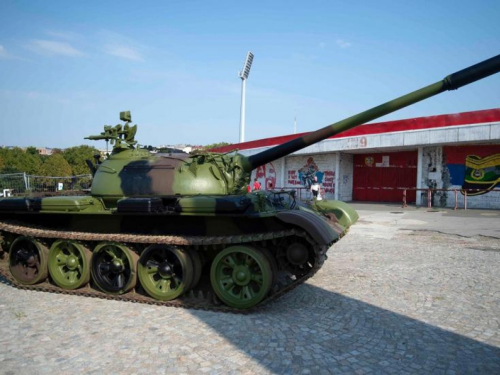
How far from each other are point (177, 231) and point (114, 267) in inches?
53.0

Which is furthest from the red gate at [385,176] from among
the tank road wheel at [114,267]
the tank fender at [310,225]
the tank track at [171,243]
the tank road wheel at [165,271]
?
the tank road wheel at [114,267]

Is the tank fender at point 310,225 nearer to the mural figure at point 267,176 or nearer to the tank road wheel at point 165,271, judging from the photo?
the tank road wheel at point 165,271

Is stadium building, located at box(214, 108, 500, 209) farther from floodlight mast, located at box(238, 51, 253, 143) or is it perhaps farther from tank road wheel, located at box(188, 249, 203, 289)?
tank road wheel, located at box(188, 249, 203, 289)

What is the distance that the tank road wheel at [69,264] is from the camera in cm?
728

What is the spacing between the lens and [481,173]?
2183 cm

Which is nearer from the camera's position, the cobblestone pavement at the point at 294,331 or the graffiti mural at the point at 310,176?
the cobblestone pavement at the point at 294,331

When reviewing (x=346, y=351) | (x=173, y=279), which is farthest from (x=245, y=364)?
(x=173, y=279)

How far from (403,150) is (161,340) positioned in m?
23.7

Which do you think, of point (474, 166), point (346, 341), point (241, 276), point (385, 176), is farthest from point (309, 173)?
point (346, 341)

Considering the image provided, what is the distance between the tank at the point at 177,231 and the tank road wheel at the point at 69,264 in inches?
0.7

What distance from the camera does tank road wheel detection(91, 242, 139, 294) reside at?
22.7 ft

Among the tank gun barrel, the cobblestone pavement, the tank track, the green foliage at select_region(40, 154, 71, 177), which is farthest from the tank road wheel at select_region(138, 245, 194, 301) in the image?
the green foliage at select_region(40, 154, 71, 177)

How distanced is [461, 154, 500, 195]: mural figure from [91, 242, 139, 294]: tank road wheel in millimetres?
20588

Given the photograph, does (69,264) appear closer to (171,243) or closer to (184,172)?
(171,243)
